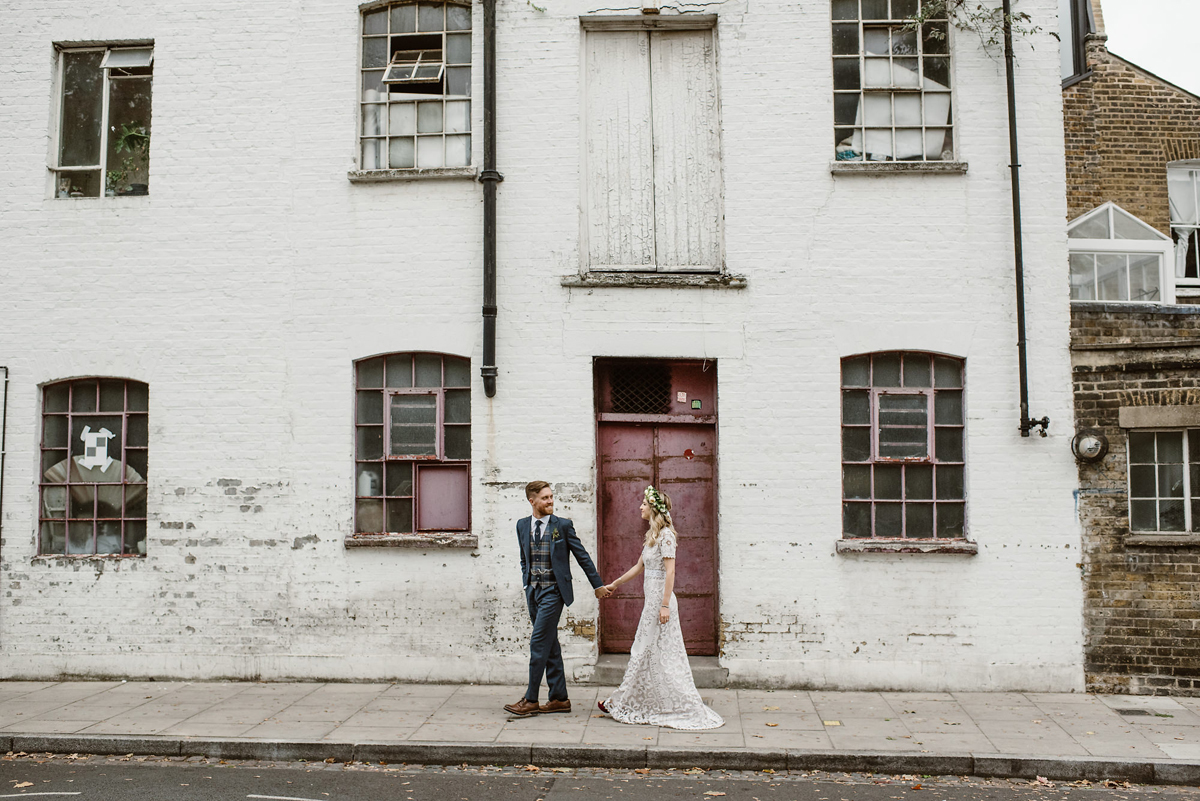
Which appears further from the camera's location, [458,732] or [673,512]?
[673,512]

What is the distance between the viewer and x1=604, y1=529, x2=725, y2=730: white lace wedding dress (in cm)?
756

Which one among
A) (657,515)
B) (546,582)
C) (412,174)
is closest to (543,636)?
(546,582)

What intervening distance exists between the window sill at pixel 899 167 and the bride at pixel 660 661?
387cm

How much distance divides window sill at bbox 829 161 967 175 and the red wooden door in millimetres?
2806

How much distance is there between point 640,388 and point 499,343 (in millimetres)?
1463

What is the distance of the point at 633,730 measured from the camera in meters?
7.43

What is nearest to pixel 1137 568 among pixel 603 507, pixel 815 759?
pixel 815 759

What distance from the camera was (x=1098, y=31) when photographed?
11742 mm

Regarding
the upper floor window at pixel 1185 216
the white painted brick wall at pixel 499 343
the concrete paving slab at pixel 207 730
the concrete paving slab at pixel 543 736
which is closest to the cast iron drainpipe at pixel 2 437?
the white painted brick wall at pixel 499 343

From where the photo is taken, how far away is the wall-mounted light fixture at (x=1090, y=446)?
889 centimetres

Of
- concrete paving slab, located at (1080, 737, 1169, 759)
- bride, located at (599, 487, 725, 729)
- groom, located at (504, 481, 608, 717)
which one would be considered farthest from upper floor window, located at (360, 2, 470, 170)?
concrete paving slab, located at (1080, 737, 1169, 759)

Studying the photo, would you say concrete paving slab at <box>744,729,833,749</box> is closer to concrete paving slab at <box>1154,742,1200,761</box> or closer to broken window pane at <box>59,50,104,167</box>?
concrete paving slab at <box>1154,742,1200,761</box>

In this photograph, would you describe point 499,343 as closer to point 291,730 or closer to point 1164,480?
point 291,730

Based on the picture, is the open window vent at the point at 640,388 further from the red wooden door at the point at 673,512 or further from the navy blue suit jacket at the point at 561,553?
the navy blue suit jacket at the point at 561,553
